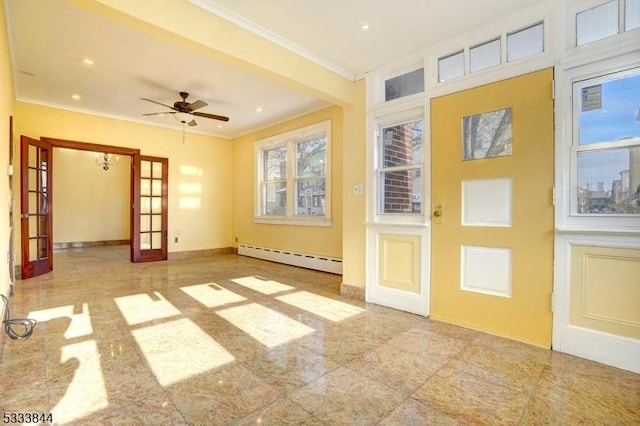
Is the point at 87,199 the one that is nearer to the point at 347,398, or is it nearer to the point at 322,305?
the point at 322,305

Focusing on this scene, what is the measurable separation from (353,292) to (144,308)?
7.97 feet

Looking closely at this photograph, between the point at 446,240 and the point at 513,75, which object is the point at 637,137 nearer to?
the point at 513,75

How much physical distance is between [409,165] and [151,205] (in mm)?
5571

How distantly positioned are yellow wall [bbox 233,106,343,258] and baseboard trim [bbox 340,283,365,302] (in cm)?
124

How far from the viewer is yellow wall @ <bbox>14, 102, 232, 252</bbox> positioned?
539 cm

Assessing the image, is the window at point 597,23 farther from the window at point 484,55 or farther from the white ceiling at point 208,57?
the window at point 484,55

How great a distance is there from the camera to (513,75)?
2686 millimetres

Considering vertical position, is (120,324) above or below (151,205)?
below


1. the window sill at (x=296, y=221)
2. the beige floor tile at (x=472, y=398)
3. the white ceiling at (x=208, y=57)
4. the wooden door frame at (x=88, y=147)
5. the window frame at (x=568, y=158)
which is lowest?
the beige floor tile at (x=472, y=398)

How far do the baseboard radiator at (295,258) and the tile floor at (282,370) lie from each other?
167 centimetres

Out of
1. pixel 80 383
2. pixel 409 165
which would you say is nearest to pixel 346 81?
pixel 409 165

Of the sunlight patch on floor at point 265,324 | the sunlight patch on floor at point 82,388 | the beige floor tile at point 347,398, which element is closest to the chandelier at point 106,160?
the sunlight patch on floor at point 265,324

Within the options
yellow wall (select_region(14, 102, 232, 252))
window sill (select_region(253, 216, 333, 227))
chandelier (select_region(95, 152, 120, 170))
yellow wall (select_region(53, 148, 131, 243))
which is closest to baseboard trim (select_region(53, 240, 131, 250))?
yellow wall (select_region(53, 148, 131, 243))

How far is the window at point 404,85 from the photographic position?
338 cm
